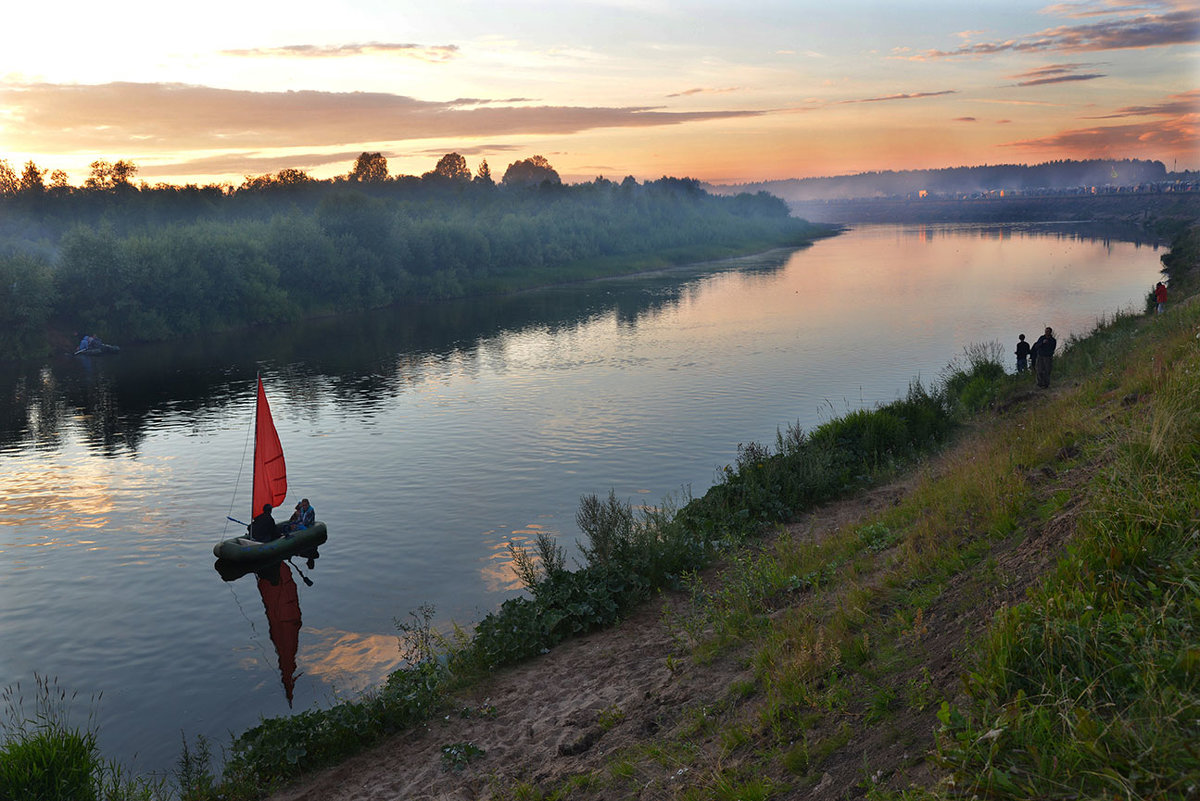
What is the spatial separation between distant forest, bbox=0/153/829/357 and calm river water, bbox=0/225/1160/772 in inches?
276

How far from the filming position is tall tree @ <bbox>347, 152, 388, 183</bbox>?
18825 centimetres

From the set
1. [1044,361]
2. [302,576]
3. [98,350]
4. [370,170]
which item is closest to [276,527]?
[302,576]

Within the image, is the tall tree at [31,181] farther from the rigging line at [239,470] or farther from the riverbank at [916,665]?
the riverbank at [916,665]

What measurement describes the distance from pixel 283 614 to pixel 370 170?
7279 inches

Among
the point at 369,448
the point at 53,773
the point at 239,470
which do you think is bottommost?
the point at 239,470

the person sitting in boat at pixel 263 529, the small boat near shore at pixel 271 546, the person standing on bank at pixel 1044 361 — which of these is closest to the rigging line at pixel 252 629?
the small boat near shore at pixel 271 546

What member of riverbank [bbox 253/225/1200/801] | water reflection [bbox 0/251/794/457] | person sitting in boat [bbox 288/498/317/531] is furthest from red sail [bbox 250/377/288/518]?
water reflection [bbox 0/251/794/457]

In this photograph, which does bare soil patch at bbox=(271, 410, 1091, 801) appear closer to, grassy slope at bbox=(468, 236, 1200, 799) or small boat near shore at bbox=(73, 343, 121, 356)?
grassy slope at bbox=(468, 236, 1200, 799)

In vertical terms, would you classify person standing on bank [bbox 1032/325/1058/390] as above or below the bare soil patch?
above

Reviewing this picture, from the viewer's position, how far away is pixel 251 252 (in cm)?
8406

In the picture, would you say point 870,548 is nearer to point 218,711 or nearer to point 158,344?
point 218,711

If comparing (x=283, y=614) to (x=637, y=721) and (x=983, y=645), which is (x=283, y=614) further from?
(x=983, y=645)

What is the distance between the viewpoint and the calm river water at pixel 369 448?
62.0ft

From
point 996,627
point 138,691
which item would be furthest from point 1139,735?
point 138,691
